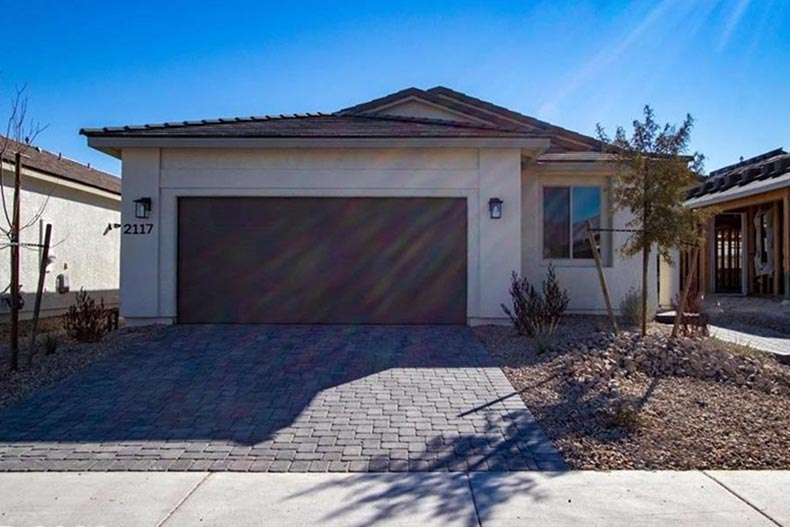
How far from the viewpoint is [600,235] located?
1284 cm

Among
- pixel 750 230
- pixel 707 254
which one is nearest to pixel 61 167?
pixel 707 254

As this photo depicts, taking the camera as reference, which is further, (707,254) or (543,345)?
(707,254)

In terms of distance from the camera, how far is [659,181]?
8711mm

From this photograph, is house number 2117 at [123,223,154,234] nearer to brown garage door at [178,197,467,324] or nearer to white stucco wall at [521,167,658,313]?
brown garage door at [178,197,467,324]

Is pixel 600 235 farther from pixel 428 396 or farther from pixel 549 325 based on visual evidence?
pixel 428 396

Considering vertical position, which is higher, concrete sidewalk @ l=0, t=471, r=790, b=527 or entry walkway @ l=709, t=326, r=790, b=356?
entry walkway @ l=709, t=326, r=790, b=356

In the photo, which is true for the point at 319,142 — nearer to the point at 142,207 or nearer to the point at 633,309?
the point at 142,207

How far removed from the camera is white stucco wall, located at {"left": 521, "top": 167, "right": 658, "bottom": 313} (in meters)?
12.6

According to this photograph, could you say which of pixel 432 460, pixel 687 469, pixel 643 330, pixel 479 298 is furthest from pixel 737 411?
pixel 479 298

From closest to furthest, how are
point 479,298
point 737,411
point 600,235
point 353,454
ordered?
point 353,454 < point 737,411 < point 479,298 < point 600,235

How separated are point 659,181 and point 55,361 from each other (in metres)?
9.41

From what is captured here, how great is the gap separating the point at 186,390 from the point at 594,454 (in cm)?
473

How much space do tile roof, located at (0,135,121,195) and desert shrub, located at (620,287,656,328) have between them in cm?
1301

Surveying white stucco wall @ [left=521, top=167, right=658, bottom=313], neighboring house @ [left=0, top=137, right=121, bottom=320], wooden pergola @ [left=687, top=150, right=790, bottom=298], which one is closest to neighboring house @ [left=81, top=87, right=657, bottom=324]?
white stucco wall @ [left=521, top=167, right=658, bottom=313]
